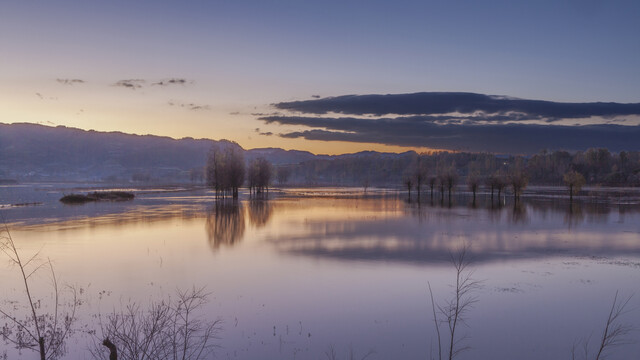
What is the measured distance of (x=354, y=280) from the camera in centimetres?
2106

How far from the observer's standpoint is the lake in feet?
45.2

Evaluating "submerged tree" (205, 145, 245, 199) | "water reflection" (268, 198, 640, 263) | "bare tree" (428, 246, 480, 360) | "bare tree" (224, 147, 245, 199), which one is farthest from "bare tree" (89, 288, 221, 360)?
"bare tree" (224, 147, 245, 199)

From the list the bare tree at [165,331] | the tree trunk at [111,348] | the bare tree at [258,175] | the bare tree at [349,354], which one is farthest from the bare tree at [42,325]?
the bare tree at [258,175]

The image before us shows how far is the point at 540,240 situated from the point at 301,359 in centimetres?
2824

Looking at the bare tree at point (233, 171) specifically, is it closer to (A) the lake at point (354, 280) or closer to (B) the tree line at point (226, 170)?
(B) the tree line at point (226, 170)

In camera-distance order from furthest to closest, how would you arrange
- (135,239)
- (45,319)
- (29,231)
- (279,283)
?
1. (29,231)
2. (135,239)
3. (279,283)
4. (45,319)

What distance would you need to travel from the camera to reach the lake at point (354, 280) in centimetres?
1377

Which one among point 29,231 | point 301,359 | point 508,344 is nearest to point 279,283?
point 301,359

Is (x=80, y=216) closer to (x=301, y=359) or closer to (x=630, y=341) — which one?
(x=301, y=359)

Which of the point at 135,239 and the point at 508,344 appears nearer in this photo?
the point at 508,344

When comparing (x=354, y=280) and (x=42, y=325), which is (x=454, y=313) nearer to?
(x=354, y=280)

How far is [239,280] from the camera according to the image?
21203 millimetres

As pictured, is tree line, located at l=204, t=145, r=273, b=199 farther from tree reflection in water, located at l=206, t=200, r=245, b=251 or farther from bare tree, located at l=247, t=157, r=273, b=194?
tree reflection in water, located at l=206, t=200, r=245, b=251

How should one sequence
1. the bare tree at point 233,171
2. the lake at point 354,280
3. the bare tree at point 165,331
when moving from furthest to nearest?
the bare tree at point 233,171, the lake at point 354,280, the bare tree at point 165,331
